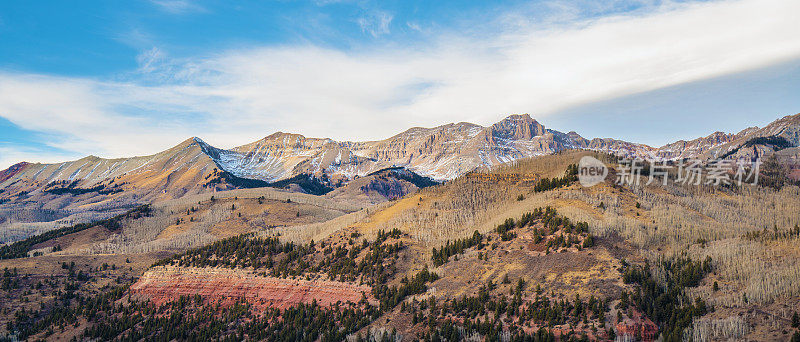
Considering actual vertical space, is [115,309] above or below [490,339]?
below

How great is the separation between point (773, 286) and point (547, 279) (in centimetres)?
4169

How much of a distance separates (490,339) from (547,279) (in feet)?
71.3

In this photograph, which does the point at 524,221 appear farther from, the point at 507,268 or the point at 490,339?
the point at 490,339

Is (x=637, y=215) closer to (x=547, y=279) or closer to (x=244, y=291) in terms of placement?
(x=547, y=279)

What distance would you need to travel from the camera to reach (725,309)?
87.2 m

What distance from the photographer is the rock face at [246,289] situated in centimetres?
15240

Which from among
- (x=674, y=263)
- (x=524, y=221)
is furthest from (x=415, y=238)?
(x=674, y=263)

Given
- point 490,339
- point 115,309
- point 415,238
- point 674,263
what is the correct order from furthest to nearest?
point 115,309
point 415,238
point 674,263
point 490,339

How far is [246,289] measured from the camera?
176 metres

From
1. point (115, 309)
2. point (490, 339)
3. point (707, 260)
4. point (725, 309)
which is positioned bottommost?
point (115, 309)

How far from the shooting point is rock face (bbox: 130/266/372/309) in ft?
500

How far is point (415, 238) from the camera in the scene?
170 metres

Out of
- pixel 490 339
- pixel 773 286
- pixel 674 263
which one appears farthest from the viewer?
pixel 674 263

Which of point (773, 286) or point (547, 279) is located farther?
point (547, 279)
